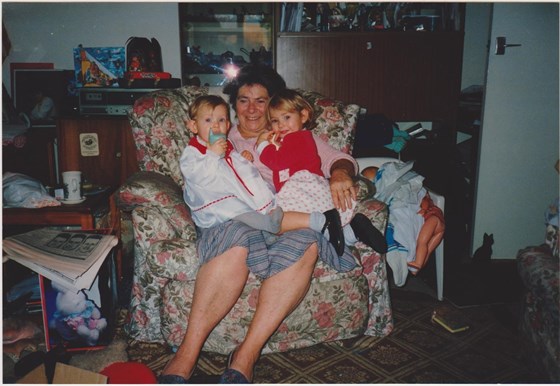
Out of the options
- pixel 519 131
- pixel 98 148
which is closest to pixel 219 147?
pixel 98 148

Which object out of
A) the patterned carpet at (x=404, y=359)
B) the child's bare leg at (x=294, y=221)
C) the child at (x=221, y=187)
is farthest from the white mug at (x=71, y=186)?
the child's bare leg at (x=294, y=221)

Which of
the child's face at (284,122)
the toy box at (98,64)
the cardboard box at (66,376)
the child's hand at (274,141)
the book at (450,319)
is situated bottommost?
the book at (450,319)

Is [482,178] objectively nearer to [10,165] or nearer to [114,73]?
[114,73]

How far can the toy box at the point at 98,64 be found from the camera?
2777 mm

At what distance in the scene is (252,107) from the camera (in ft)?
6.23

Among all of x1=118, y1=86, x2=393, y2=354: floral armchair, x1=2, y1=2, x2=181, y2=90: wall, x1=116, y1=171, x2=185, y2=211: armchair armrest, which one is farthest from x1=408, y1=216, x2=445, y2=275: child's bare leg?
x1=2, y1=2, x2=181, y2=90: wall

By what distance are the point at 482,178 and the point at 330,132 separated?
111 centimetres

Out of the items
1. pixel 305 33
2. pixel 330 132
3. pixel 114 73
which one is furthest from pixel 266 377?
pixel 114 73

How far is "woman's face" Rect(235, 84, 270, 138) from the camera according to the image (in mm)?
1905

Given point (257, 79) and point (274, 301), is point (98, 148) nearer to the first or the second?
point (257, 79)

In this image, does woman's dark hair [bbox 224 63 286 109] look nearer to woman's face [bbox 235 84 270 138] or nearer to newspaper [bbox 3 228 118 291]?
woman's face [bbox 235 84 270 138]

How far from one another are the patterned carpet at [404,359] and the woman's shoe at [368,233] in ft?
1.39

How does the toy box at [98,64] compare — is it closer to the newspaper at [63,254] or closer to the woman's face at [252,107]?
the woman's face at [252,107]

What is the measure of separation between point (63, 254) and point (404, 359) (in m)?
1.32
